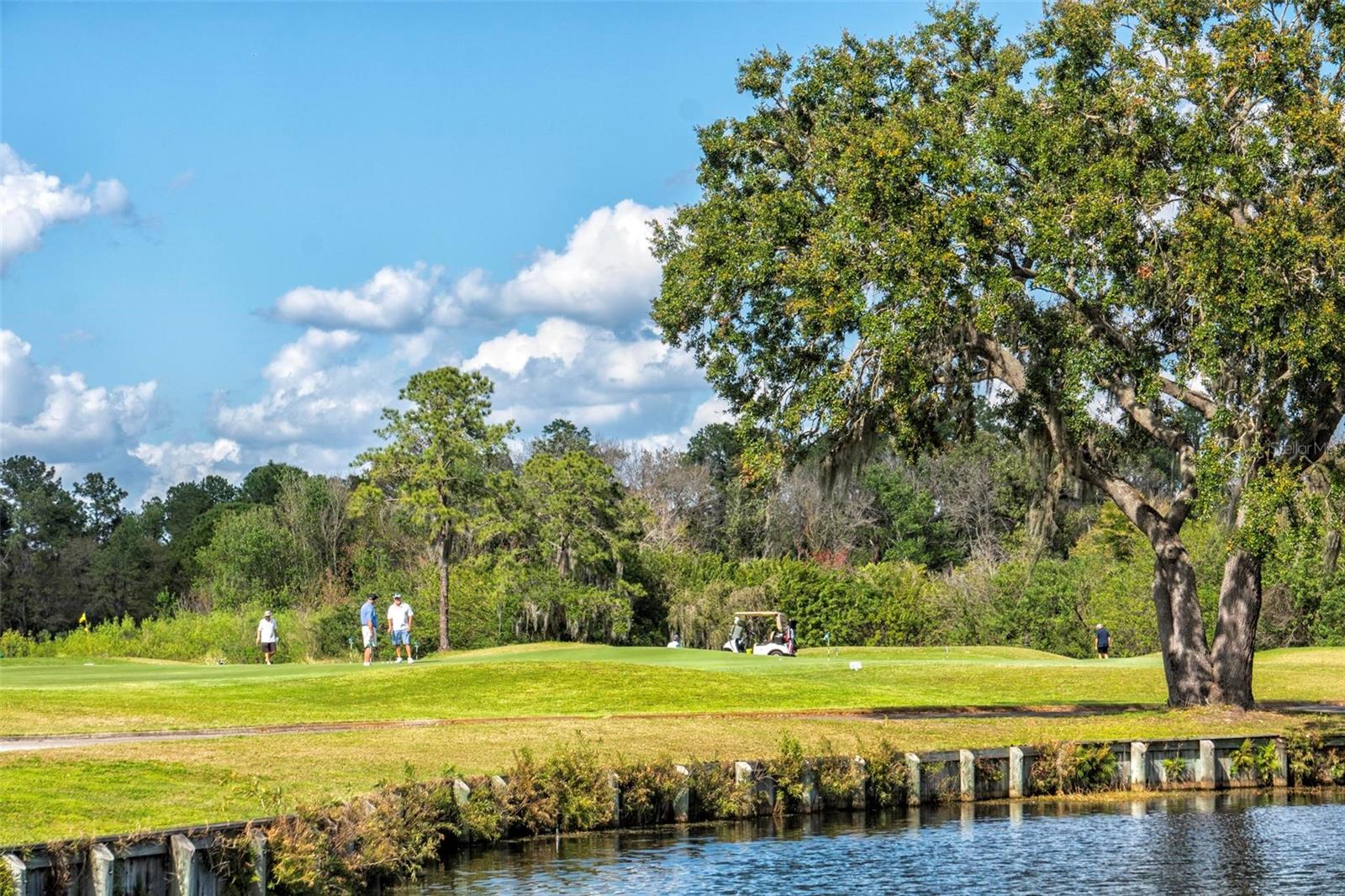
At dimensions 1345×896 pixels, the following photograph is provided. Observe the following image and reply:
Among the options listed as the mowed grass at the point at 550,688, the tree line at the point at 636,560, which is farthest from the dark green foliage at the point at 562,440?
the mowed grass at the point at 550,688

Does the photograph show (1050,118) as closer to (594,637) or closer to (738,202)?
(738,202)

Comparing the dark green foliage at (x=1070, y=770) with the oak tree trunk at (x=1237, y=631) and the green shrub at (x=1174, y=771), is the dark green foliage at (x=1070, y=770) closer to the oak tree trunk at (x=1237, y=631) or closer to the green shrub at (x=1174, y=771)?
the green shrub at (x=1174, y=771)

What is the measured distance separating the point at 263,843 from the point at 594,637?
49.1 metres

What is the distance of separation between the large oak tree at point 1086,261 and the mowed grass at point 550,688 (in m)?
6.59

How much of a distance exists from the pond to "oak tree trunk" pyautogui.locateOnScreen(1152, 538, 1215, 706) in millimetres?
6273

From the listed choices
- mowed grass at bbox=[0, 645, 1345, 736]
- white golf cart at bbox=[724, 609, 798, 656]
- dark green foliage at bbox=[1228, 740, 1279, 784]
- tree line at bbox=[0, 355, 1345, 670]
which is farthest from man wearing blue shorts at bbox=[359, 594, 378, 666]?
dark green foliage at bbox=[1228, 740, 1279, 784]

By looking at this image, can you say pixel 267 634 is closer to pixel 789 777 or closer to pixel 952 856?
pixel 789 777

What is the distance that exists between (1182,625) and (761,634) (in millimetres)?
38485

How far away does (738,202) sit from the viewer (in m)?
31.7

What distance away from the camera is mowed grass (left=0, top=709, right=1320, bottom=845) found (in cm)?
1697

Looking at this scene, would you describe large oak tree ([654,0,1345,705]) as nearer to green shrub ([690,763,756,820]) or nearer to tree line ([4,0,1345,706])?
tree line ([4,0,1345,706])

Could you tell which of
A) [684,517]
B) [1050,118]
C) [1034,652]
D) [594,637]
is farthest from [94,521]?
[1050,118]

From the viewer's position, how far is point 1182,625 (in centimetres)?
2995

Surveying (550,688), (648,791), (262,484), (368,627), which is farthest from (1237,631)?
(262,484)
